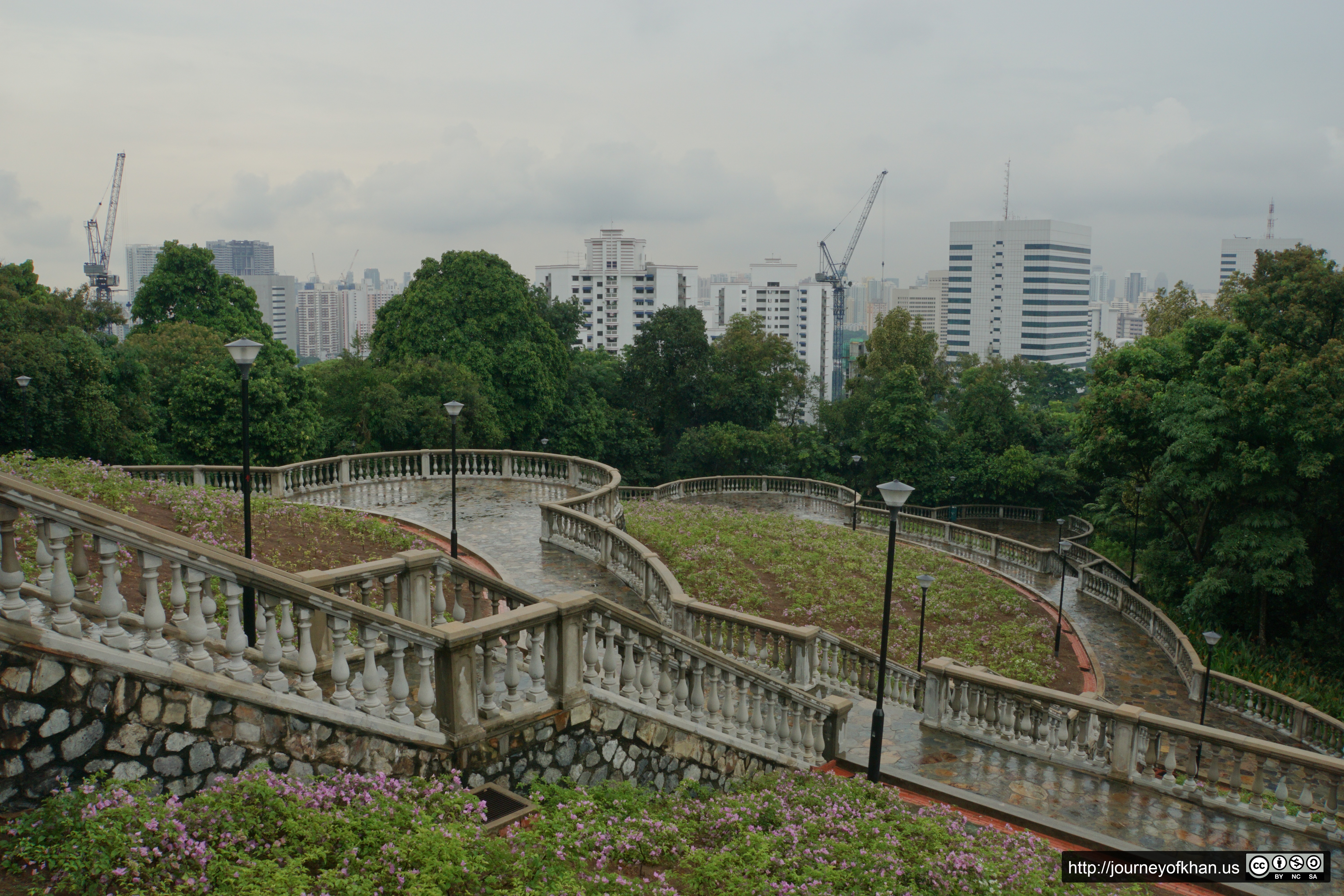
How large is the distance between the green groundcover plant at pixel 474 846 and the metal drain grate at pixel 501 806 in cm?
9

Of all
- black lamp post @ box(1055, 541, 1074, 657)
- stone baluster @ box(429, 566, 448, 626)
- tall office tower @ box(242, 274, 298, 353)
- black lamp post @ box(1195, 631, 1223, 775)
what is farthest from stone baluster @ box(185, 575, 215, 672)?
tall office tower @ box(242, 274, 298, 353)

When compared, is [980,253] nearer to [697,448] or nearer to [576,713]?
[697,448]

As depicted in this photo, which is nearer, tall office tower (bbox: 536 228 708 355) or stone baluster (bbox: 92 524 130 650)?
stone baluster (bbox: 92 524 130 650)

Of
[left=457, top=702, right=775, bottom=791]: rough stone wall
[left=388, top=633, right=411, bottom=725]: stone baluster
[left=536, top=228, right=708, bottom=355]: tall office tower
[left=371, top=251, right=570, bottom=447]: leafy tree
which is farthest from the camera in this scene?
[left=536, top=228, right=708, bottom=355]: tall office tower

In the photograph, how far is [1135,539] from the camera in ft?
109

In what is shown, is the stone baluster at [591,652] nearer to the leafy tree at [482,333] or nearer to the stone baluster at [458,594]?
the stone baluster at [458,594]

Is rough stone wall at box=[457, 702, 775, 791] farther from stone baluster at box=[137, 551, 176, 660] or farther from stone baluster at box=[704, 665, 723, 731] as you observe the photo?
stone baluster at box=[137, 551, 176, 660]

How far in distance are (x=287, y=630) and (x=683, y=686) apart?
4117mm

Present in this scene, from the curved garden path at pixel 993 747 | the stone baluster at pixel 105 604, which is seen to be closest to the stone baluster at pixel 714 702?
the curved garden path at pixel 993 747

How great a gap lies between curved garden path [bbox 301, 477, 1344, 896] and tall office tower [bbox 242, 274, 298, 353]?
169 metres

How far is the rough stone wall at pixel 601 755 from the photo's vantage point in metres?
7.04

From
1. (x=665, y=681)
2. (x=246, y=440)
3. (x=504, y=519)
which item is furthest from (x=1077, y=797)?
(x=504, y=519)

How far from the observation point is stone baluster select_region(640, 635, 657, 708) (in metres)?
8.44

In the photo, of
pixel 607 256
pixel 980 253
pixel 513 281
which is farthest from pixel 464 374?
pixel 980 253
